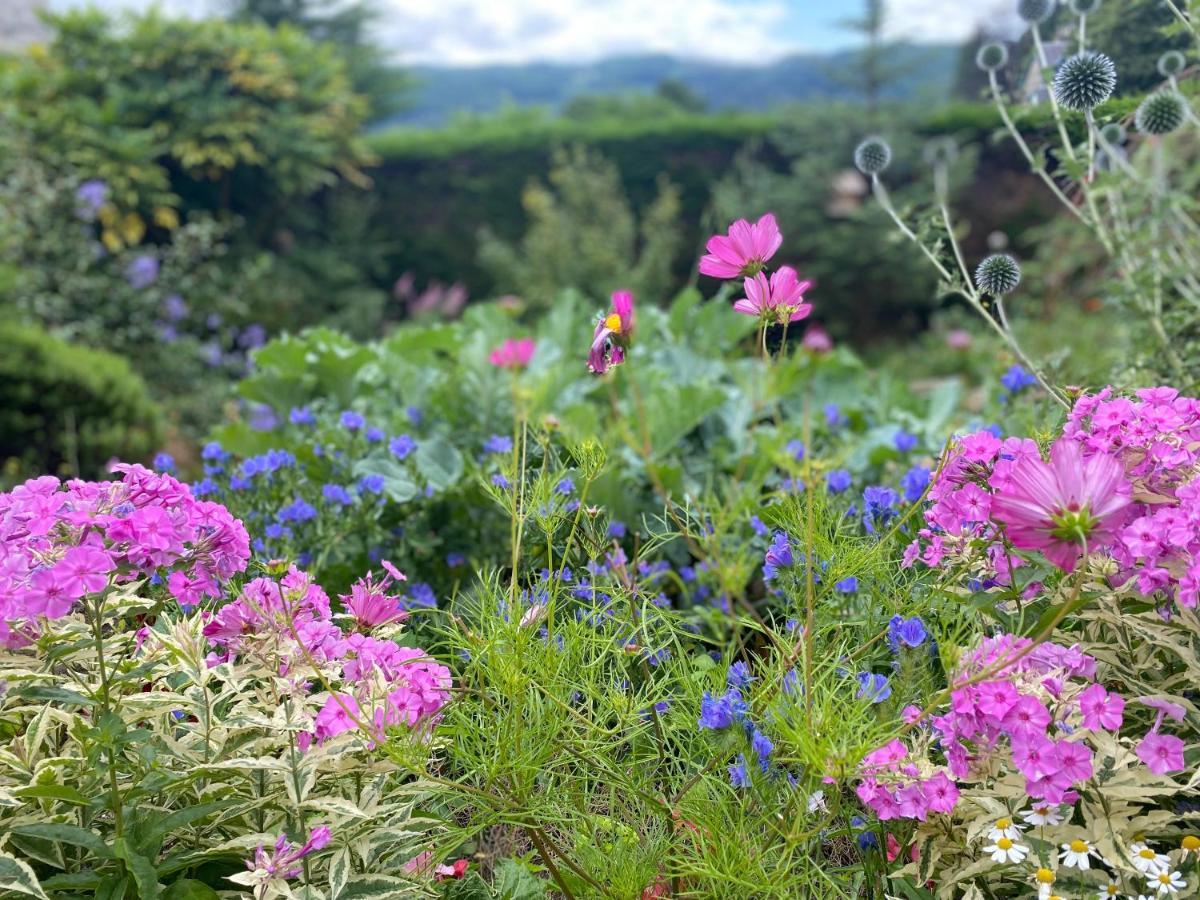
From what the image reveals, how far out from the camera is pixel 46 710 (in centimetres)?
134

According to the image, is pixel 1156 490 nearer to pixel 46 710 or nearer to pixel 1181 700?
pixel 1181 700

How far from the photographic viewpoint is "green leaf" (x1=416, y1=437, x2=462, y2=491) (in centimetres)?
269

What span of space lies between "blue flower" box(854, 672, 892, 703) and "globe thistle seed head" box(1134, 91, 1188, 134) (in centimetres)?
163

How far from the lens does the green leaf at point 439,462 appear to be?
2689 mm

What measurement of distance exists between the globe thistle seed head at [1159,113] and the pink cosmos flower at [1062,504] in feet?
5.25

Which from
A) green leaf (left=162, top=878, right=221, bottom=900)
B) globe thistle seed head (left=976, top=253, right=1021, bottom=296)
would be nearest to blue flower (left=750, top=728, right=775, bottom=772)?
green leaf (left=162, top=878, right=221, bottom=900)

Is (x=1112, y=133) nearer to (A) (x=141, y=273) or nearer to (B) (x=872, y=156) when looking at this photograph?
(B) (x=872, y=156)

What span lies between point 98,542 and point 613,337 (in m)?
0.69

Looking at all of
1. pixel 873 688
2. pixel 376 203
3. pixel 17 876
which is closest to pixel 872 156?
pixel 873 688

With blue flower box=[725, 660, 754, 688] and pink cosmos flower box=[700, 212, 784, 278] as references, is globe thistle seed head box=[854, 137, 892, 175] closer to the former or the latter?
pink cosmos flower box=[700, 212, 784, 278]

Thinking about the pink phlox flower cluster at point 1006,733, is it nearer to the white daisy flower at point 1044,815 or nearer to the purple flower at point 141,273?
the white daisy flower at point 1044,815

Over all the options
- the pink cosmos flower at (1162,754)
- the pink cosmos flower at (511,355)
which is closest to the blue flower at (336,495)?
the pink cosmos flower at (511,355)

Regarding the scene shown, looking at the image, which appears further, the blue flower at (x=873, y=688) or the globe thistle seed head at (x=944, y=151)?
the globe thistle seed head at (x=944, y=151)

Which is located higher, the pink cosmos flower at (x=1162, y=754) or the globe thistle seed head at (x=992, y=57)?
the globe thistle seed head at (x=992, y=57)
